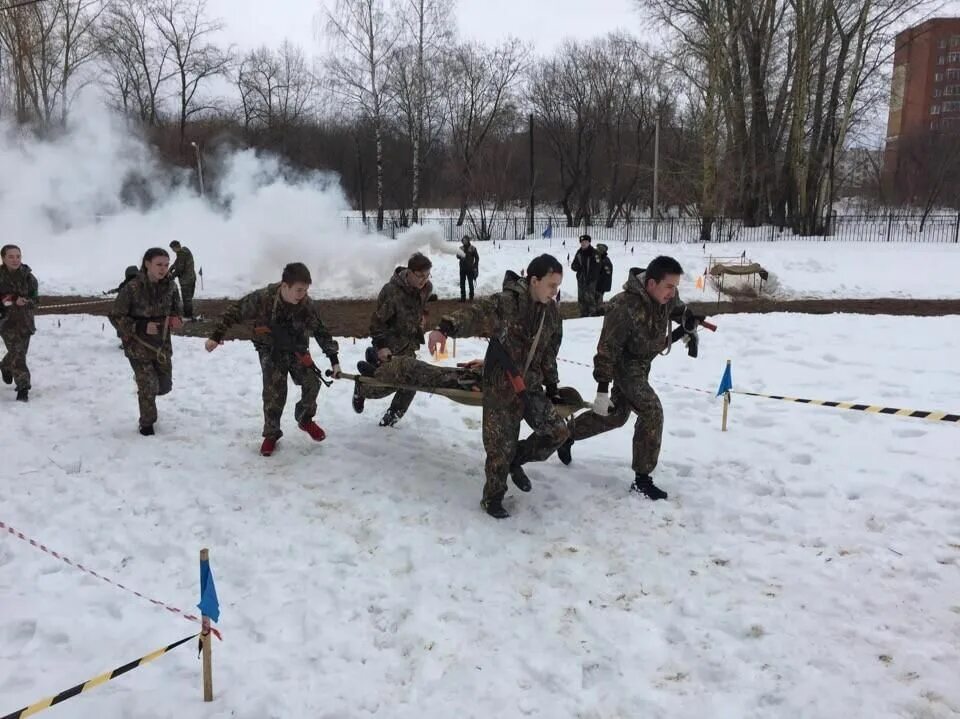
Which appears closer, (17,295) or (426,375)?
(426,375)

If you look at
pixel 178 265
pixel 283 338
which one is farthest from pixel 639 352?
pixel 178 265

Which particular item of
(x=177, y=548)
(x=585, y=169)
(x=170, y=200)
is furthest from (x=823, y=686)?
(x=585, y=169)

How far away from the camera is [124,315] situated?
258 inches

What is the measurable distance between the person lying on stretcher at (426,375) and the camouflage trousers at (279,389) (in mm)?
655

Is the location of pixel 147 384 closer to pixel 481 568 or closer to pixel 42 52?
pixel 481 568

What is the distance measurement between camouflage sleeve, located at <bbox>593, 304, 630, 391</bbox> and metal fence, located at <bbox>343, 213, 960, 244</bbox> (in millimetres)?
23976

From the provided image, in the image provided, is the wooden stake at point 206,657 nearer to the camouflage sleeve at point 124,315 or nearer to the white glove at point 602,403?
the white glove at point 602,403

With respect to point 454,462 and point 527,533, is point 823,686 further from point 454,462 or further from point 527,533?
point 454,462

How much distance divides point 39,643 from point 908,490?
5.66 meters

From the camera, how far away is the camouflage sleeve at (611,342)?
16.5 ft

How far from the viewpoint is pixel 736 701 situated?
3.12 metres

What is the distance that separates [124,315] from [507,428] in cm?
404

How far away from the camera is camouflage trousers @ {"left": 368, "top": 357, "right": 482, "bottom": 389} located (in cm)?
570

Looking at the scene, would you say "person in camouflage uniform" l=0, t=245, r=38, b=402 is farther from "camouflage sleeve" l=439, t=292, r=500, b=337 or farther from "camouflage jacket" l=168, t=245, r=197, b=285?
"camouflage jacket" l=168, t=245, r=197, b=285
